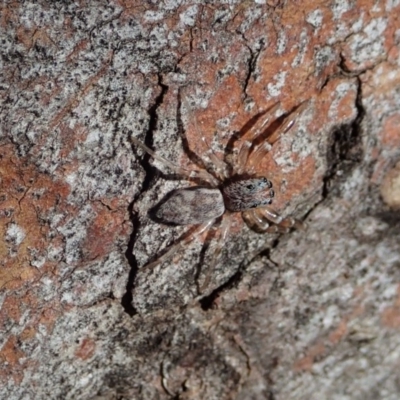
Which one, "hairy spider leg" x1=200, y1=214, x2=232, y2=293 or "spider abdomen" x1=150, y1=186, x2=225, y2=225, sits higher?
"spider abdomen" x1=150, y1=186, x2=225, y2=225

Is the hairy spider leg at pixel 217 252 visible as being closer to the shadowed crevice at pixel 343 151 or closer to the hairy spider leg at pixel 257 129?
the hairy spider leg at pixel 257 129

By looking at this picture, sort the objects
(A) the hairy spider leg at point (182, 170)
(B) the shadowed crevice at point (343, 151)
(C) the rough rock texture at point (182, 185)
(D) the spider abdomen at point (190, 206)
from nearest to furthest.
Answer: (C) the rough rock texture at point (182, 185), (A) the hairy spider leg at point (182, 170), (D) the spider abdomen at point (190, 206), (B) the shadowed crevice at point (343, 151)

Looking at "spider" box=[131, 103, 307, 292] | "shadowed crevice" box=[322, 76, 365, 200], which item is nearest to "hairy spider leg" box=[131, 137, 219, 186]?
"spider" box=[131, 103, 307, 292]

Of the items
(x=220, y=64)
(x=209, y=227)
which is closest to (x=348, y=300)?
(x=209, y=227)

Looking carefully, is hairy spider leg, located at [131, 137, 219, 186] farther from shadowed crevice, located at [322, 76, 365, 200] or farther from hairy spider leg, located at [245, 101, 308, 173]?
shadowed crevice, located at [322, 76, 365, 200]

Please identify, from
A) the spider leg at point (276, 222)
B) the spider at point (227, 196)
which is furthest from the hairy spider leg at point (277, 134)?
the spider leg at point (276, 222)

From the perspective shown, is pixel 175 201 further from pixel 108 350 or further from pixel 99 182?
pixel 108 350

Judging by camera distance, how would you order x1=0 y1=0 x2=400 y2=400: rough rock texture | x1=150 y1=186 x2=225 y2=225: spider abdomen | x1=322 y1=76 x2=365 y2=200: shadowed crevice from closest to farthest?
1. x1=0 y1=0 x2=400 y2=400: rough rock texture
2. x1=150 y1=186 x2=225 y2=225: spider abdomen
3. x1=322 y1=76 x2=365 y2=200: shadowed crevice
